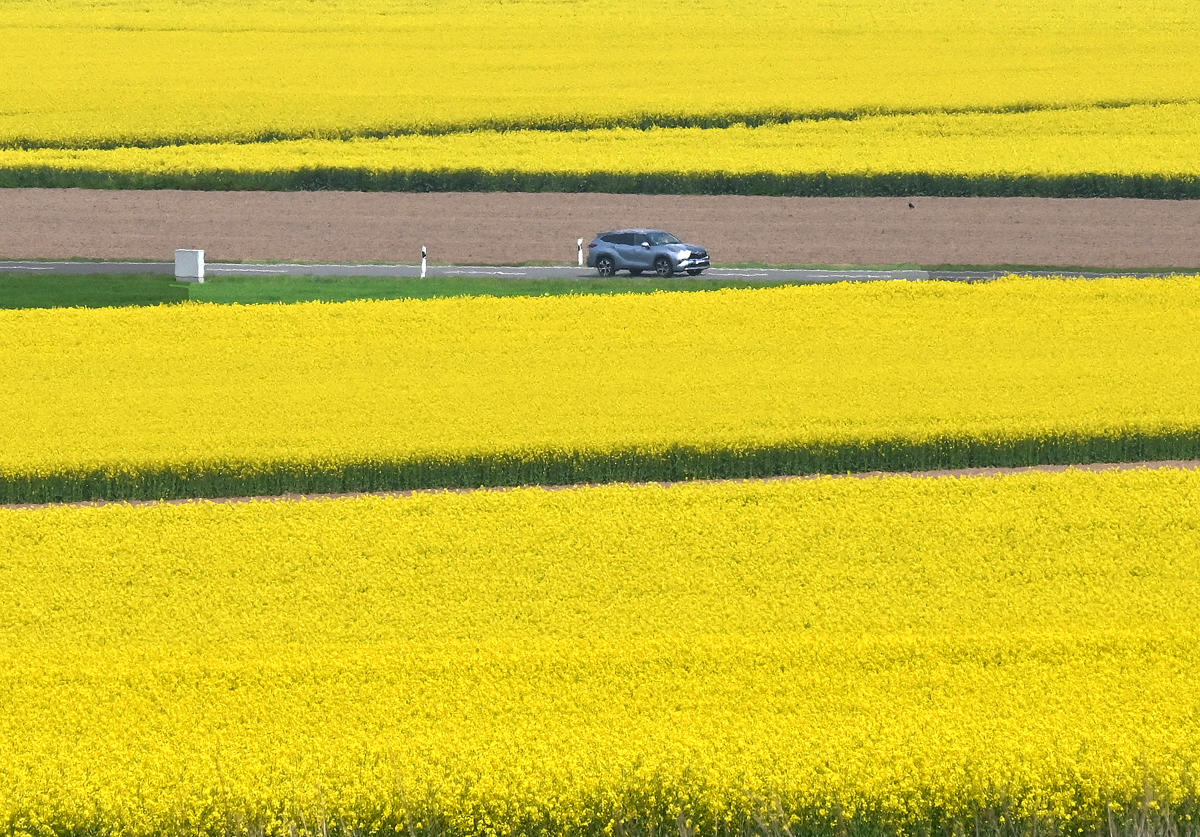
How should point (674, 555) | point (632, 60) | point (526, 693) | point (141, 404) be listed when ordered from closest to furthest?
point (526, 693), point (674, 555), point (141, 404), point (632, 60)

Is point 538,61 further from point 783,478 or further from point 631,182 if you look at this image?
point 783,478

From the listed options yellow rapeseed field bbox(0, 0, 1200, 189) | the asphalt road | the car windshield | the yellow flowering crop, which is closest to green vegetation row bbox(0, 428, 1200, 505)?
the yellow flowering crop

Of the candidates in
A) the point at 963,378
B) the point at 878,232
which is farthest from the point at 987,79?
the point at 963,378

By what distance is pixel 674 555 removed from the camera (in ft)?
68.6

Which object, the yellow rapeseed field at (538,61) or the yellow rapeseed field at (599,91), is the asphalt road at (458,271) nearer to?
the yellow rapeseed field at (599,91)

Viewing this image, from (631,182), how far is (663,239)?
839 cm

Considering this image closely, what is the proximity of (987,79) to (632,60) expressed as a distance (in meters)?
15.4

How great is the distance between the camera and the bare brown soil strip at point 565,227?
4806cm

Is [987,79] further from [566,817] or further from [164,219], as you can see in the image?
[566,817]

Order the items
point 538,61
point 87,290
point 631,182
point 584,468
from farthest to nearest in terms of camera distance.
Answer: point 538,61 → point 631,182 → point 87,290 → point 584,468

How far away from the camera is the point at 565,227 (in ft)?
167

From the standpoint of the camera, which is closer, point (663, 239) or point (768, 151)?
point (663, 239)

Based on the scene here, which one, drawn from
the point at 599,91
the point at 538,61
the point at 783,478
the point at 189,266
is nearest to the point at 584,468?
the point at 783,478

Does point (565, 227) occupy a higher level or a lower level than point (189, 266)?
higher
